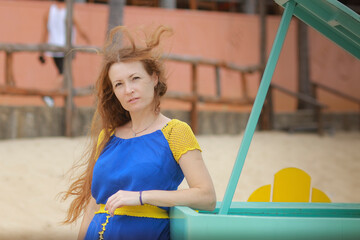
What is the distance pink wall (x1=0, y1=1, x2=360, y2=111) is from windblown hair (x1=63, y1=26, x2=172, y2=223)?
6.18m

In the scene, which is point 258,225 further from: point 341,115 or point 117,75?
point 341,115

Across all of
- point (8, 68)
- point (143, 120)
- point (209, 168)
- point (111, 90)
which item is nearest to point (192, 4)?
point (8, 68)

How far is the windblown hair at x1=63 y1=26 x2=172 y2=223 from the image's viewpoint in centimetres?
159

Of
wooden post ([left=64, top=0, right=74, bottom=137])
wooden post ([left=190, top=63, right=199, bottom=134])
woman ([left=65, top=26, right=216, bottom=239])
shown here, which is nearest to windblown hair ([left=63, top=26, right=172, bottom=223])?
woman ([left=65, top=26, right=216, bottom=239])

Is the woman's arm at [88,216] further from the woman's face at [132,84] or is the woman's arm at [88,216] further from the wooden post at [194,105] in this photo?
the wooden post at [194,105]

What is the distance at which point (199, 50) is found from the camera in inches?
368

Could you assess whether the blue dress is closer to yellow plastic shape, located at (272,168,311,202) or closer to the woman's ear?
the woman's ear

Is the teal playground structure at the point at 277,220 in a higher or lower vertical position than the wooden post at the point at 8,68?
lower

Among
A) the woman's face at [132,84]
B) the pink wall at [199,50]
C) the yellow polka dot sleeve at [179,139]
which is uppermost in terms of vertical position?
the pink wall at [199,50]

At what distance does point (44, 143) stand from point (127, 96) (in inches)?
163

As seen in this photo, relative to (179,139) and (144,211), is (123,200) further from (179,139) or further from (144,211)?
(179,139)

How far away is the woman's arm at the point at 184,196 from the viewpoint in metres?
1.35

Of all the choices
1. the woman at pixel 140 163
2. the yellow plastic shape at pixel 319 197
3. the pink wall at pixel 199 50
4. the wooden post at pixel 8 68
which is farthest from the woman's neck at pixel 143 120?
the pink wall at pixel 199 50

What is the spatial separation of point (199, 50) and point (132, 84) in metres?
7.92
